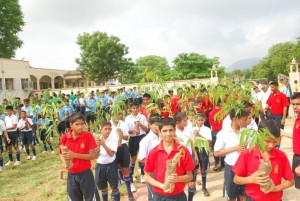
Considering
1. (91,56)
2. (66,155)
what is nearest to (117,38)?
(91,56)

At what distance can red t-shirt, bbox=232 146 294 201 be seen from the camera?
242cm

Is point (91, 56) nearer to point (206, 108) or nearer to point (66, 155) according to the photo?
point (206, 108)

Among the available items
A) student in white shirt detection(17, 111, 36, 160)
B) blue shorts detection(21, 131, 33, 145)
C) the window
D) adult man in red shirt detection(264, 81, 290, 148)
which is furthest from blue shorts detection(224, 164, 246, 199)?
the window

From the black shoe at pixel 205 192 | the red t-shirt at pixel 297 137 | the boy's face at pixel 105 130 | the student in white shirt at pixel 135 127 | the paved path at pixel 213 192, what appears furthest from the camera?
the student in white shirt at pixel 135 127

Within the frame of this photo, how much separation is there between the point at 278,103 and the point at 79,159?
4.83 meters

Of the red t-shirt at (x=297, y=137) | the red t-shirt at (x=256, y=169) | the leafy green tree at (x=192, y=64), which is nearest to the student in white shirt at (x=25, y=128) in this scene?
the red t-shirt at (x=297, y=137)

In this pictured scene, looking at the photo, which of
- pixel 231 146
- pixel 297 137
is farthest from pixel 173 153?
pixel 297 137

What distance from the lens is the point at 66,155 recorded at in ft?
11.0

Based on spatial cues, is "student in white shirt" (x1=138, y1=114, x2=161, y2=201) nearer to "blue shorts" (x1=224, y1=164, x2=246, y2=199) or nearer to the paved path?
"blue shorts" (x1=224, y1=164, x2=246, y2=199)

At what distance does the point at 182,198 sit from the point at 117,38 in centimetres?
2694

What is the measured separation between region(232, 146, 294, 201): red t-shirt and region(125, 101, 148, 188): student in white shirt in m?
3.13

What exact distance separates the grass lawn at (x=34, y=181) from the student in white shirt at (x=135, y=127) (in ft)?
2.35

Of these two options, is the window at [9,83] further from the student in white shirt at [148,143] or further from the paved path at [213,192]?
the student in white shirt at [148,143]

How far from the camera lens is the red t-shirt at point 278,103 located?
6477mm
